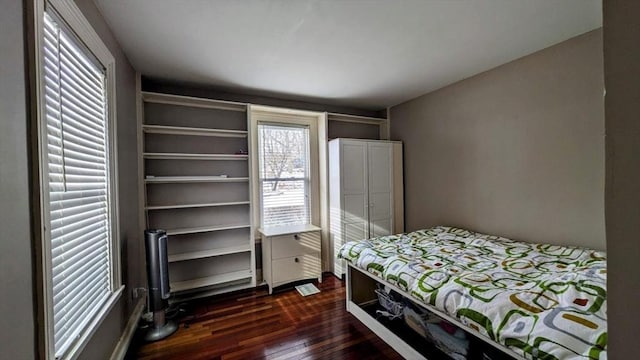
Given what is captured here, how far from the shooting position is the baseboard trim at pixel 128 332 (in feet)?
6.24

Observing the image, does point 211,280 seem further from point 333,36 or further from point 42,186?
point 333,36

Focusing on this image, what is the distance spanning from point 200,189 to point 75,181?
1696 mm

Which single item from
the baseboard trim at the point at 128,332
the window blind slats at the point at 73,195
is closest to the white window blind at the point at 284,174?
the baseboard trim at the point at 128,332

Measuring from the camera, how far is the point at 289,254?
10.6 feet

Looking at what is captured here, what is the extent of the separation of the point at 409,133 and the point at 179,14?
10.00ft

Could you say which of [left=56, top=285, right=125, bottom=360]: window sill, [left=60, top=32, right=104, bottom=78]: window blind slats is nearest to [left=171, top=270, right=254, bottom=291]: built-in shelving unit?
[left=56, top=285, right=125, bottom=360]: window sill

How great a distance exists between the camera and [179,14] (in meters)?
1.74

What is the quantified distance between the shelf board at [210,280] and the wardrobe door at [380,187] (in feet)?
5.73

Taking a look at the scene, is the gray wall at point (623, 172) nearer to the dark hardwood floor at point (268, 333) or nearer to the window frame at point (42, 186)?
the window frame at point (42, 186)

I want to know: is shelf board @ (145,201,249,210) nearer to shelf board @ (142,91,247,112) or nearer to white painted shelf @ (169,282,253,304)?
white painted shelf @ (169,282,253,304)

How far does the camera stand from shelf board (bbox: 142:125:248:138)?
2771 mm

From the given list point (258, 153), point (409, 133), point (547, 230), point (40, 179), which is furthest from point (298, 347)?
point (409, 133)

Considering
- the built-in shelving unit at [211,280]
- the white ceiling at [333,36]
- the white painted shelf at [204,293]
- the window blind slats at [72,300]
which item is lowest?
the white painted shelf at [204,293]

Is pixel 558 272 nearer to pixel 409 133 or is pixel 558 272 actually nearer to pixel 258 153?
pixel 409 133
